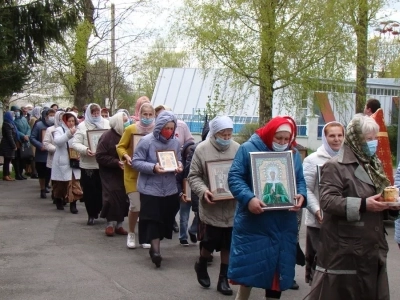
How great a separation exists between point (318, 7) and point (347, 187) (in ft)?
51.9

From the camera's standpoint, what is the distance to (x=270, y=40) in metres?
19.8

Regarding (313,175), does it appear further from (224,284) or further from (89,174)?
(89,174)

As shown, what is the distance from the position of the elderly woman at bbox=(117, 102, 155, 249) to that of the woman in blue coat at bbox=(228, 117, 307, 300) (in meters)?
3.66

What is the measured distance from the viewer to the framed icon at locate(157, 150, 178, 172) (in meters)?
8.33

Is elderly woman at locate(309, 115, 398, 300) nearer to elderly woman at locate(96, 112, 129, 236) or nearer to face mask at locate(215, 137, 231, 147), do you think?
face mask at locate(215, 137, 231, 147)

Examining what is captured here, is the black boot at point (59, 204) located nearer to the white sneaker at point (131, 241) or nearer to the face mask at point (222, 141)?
the white sneaker at point (131, 241)

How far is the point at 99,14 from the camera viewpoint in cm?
2361

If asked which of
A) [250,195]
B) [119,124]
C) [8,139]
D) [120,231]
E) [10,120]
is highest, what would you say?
[10,120]

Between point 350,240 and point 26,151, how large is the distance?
1445 cm

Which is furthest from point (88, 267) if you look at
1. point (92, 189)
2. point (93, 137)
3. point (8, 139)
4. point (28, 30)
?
point (28, 30)

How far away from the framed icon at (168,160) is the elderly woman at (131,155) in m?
0.96

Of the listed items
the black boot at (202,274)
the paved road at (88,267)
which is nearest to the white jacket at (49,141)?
the paved road at (88,267)

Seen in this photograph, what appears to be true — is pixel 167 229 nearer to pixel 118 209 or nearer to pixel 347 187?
pixel 118 209

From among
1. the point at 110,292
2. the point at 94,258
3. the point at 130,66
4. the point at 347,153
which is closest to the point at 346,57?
the point at 130,66
